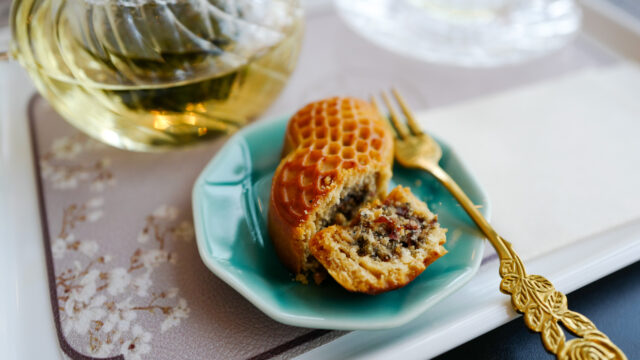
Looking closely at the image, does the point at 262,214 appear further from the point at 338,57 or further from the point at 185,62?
the point at 338,57

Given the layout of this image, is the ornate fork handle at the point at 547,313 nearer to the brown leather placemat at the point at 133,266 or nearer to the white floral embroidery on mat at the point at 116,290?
the brown leather placemat at the point at 133,266

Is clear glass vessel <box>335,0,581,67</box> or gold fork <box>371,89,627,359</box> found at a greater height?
clear glass vessel <box>335,0,581,67</box>

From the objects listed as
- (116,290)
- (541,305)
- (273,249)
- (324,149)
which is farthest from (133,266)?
(541,305)

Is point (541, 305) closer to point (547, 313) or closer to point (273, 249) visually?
point (547, 313)

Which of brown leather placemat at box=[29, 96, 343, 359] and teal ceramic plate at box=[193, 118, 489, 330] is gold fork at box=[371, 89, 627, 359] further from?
brown leather placemat at box=[29, 96, 343, 359]

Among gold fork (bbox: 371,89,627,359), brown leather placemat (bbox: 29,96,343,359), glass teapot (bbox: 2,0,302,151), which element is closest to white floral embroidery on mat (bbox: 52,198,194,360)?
brown leather placemat (bbox: 29,96,343,359)
